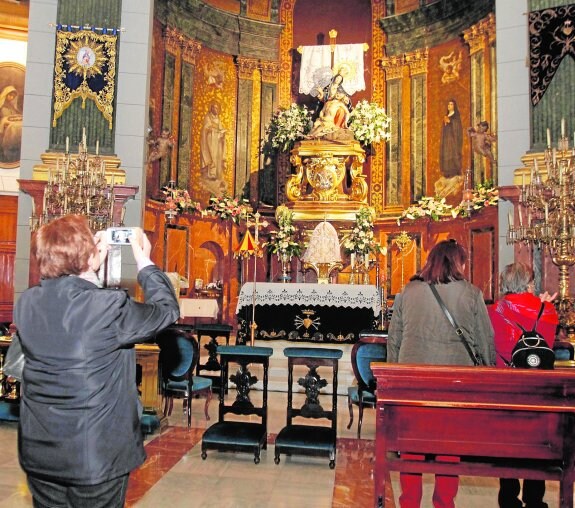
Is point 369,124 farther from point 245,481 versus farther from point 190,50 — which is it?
point 245,481

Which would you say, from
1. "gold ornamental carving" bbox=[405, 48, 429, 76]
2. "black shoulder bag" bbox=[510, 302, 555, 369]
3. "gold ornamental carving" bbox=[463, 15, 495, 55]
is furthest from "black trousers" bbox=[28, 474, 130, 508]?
"gold ornamental carving" bbox=[405, 48, 429, 76]

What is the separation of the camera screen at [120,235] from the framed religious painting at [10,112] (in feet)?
38.1

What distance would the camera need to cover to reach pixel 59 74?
28.8 ft

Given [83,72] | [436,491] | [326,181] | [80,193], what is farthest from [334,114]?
[436,491]

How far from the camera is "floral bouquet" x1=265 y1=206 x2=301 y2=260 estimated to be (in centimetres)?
1151

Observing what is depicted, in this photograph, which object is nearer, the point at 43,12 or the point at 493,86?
the point at 43,12

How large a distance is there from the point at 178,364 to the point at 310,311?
125 inches

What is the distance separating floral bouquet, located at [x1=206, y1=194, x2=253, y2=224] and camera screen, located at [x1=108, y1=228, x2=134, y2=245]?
10191mm

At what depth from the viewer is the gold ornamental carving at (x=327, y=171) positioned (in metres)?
12.7

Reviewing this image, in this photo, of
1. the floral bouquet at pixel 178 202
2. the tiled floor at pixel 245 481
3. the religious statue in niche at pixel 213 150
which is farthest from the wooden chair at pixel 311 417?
the religious statue in niche at pixel 213 150

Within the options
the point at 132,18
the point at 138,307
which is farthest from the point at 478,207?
the point at 138,307

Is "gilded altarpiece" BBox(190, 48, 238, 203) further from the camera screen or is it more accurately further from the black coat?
the black coat

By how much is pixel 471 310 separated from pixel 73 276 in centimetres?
228

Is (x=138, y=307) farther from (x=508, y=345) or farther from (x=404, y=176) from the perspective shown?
(x=404, y=176)
